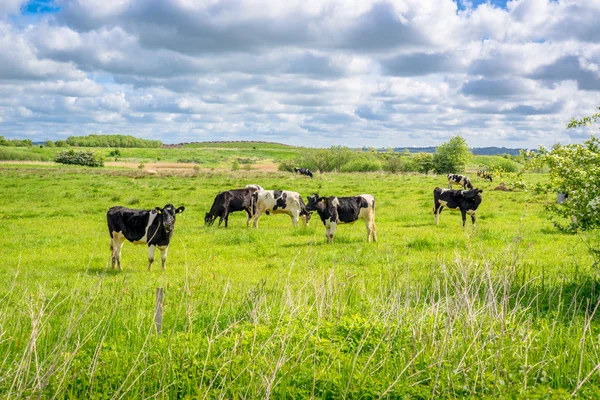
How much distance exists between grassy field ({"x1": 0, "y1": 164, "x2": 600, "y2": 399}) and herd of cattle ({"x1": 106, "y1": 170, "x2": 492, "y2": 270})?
709mm

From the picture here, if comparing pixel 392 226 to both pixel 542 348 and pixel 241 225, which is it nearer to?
pixel 241 225

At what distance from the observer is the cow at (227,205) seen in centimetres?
2103

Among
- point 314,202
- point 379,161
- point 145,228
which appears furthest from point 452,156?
point 145,228

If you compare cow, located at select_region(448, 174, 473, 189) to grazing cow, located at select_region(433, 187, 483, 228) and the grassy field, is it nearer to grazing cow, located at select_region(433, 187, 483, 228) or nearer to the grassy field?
the grassy field

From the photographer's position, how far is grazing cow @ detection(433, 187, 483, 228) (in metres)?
20.9

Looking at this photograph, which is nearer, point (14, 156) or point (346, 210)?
point (346, 210)

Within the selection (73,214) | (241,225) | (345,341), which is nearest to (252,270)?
(345,341)

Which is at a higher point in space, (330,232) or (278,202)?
(278,202)

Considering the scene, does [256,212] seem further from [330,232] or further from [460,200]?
[460,200]

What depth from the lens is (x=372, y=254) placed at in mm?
13922

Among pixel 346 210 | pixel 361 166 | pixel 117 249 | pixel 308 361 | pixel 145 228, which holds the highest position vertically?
pixel 361 166

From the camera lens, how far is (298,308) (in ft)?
18.5

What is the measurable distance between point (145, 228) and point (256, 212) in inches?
326

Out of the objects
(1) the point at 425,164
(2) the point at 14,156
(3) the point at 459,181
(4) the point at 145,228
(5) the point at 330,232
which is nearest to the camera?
(4) the point at 145,228
